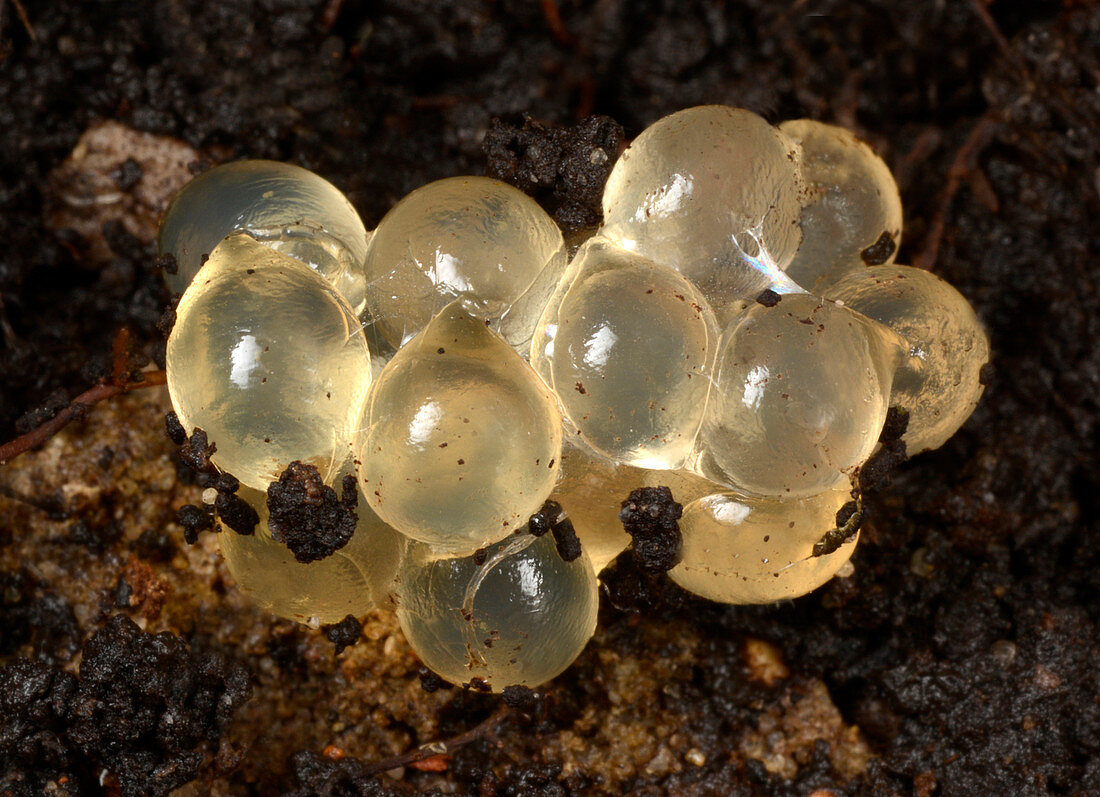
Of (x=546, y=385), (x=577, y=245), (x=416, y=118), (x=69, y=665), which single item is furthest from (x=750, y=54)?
(x=69, y=665)

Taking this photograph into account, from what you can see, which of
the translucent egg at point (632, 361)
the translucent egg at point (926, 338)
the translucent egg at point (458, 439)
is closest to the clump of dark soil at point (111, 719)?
the translucent egg at point (458, 439)

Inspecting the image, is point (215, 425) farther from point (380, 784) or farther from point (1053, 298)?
point (1053, 298)

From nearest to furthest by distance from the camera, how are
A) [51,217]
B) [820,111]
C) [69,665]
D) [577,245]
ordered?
[577,245] < [69,665] < [51,217] < [820,111]

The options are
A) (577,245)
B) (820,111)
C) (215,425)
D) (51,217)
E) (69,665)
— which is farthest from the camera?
(820,111)

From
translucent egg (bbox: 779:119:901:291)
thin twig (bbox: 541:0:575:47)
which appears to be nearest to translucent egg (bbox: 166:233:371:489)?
translucent egg (bbox: 779:119:901:291)

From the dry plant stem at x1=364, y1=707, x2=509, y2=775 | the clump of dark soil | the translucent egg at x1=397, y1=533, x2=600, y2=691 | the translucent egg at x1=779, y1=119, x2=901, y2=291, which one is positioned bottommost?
the dry plant stem at x1=364, y1=707, x2=509, y2=775

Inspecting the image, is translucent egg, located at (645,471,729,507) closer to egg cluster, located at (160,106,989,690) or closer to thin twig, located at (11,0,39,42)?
egg cluster, located at (160,106,989,690)
